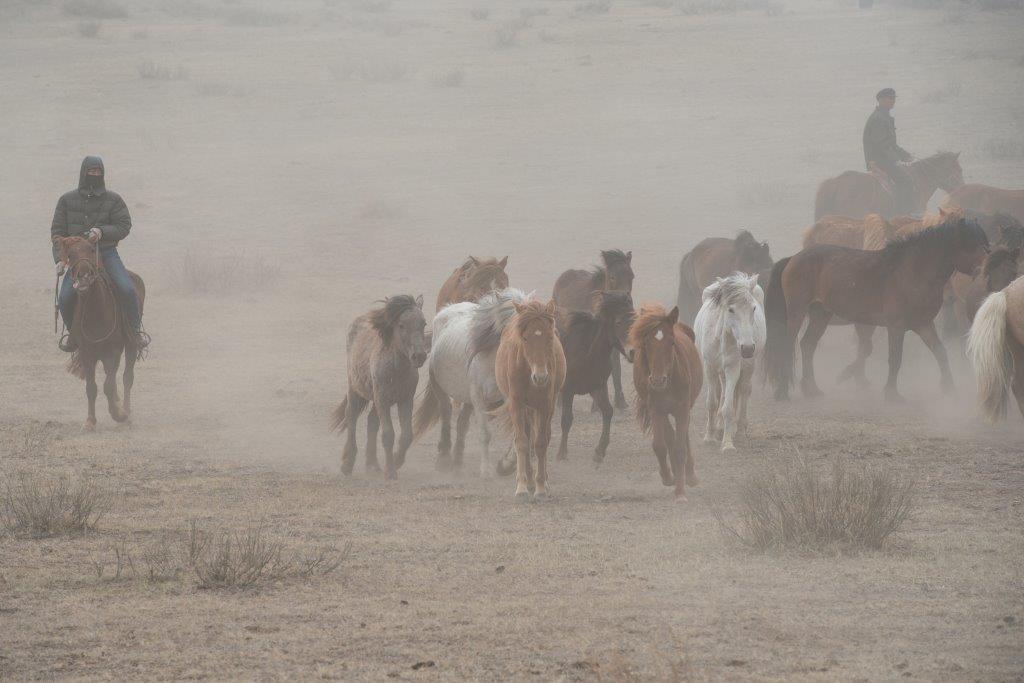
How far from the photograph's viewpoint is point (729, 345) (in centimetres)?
1170

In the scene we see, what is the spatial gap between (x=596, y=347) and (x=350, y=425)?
84.9 inches

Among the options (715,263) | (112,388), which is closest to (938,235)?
(715,263)

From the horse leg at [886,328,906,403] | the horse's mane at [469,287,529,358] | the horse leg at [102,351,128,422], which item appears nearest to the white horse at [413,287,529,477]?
the horse's mane at [469,287,529,358]

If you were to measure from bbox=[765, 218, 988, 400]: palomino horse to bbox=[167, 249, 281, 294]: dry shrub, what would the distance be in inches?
399

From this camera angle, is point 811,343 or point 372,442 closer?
point 372,442

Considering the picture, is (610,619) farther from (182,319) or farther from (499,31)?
(499,31)

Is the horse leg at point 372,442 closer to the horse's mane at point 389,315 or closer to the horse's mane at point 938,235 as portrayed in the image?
the horse's mane at point 389,315

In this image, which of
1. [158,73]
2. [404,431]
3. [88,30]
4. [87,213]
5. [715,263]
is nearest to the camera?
[404,431]

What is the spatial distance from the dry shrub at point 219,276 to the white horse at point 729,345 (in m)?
11.6

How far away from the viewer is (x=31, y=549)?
26.1 ft

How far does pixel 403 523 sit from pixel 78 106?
29.9m

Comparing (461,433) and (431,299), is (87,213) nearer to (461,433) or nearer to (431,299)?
(461,433)

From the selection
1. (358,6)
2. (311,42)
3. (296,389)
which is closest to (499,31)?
(311,42)

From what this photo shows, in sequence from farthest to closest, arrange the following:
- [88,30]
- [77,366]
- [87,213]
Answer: [88,30] → [77,366] → [87,213]
